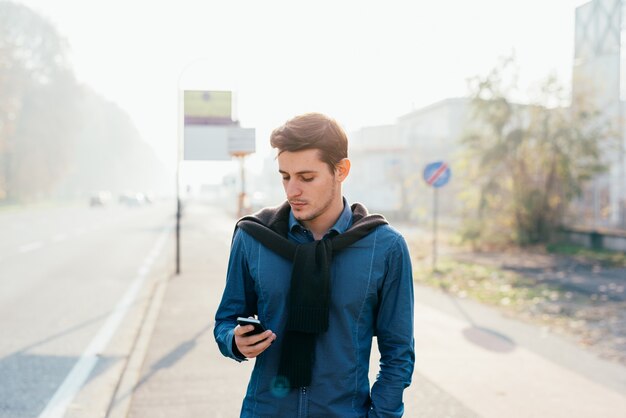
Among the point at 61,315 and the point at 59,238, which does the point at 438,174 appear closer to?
the point at 61,315

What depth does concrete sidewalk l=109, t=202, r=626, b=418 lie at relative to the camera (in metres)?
4.52

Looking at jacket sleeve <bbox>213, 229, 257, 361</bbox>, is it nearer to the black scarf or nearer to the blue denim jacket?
the blue denim jacket

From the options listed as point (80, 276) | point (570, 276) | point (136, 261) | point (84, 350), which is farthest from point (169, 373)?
point (136, 261)

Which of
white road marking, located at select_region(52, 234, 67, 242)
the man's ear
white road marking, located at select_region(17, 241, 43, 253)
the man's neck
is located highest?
the man's ear

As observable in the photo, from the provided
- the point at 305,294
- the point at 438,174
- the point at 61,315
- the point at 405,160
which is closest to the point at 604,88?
the point at 438,174

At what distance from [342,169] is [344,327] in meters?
0.58

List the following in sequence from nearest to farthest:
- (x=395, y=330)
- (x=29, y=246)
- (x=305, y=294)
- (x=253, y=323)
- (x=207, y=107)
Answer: (x=253, y=323)
(x=305, y=294)
(x=395, y=330)
(x=207, y=107)
(x=29, y=246)

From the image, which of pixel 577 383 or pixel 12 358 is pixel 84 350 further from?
pixel 577 383

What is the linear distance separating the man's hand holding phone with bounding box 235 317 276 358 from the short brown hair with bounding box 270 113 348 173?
0.61m

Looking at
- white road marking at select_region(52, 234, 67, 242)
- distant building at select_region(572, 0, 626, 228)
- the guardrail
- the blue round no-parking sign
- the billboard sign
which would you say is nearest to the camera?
the billboard sign

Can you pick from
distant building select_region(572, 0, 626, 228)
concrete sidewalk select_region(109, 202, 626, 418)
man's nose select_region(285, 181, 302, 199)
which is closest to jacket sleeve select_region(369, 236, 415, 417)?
man's nose select_region(285, 181, 302, 199)

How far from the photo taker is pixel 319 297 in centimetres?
207

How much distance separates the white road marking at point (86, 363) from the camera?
4633mm

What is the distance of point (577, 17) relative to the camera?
23.2 metres
